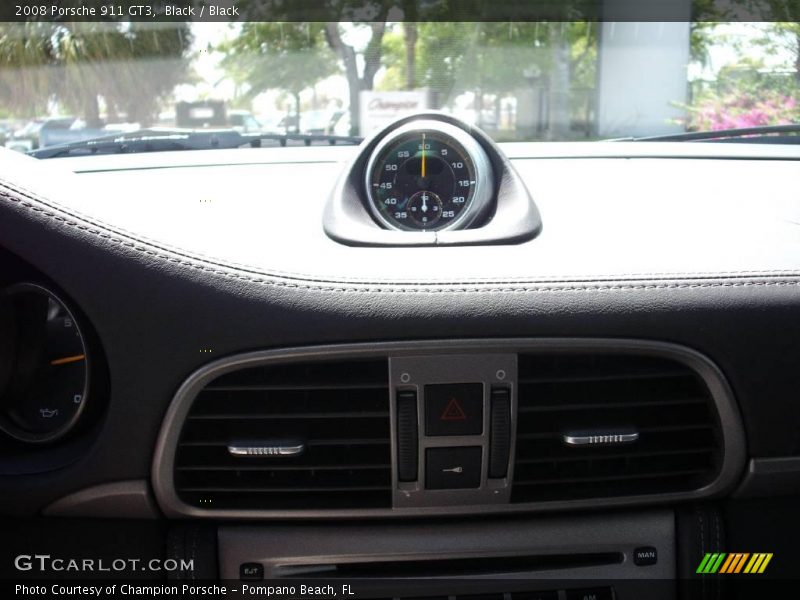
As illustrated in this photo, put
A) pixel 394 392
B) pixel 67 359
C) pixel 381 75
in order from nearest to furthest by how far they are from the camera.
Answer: pixel 394 392, pixel 67 359, pixel 381 75

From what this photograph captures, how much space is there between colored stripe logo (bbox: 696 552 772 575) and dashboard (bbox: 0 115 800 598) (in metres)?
0.03

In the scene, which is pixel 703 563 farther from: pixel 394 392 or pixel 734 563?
pixel 394 392

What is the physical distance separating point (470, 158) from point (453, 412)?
0.99m

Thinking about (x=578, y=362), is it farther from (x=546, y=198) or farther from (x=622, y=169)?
(x=622, y=169)

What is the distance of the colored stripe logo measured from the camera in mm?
2439

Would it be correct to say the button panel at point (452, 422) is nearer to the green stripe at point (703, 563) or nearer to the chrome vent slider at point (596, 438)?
the chrome vent slider at point (596, 438)

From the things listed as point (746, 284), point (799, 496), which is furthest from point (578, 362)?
point (799, 496)

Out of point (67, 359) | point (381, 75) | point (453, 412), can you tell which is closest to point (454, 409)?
point (453, 412)

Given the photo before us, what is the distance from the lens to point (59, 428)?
2.31m

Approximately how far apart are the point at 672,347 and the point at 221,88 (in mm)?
2180

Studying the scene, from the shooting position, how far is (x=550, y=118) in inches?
146

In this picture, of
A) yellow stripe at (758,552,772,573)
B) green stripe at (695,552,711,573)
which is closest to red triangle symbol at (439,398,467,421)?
green stripe at (695,552,711,573)

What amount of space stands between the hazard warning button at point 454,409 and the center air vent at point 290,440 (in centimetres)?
12

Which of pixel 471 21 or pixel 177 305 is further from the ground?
pixel 471 21
